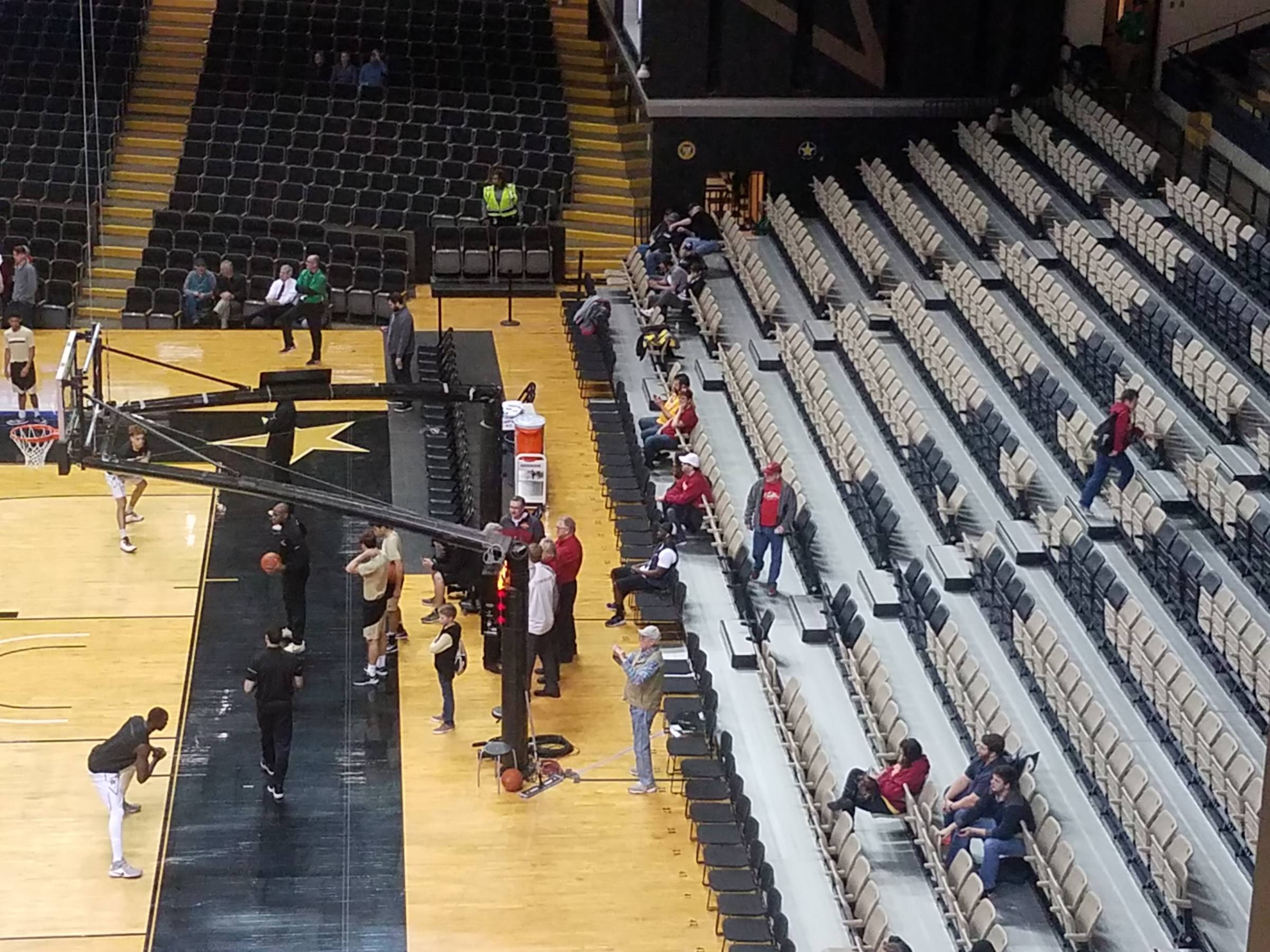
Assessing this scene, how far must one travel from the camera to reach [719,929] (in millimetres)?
15172

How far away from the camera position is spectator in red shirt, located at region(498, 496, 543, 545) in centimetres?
1852

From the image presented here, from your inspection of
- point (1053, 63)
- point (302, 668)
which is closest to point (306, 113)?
point (1053, 63)

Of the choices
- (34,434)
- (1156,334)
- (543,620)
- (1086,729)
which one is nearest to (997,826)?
(1086,729)

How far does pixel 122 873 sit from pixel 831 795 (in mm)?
5235

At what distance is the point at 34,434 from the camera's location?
70.3 feet

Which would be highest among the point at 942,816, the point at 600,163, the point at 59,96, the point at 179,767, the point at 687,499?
the point at 59,96

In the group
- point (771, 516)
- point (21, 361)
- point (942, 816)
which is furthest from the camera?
point (21, 361)

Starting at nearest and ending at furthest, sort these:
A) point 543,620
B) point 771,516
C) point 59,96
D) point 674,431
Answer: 1. point 543,620
2. point 771,516
3. point 674,431
4. point 59,96

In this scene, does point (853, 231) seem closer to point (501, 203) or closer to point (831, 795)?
point (501, 203)

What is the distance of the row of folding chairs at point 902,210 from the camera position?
85.6 feet

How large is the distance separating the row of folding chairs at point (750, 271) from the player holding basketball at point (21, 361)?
28.2ft

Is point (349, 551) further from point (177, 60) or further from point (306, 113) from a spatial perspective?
point (177, 60)

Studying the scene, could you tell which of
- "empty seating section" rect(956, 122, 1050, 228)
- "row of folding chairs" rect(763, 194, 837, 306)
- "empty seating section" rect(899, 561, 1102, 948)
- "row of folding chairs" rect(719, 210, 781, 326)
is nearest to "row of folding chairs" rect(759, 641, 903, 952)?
"empty seating section" rect(899, 561, 1102, 948)

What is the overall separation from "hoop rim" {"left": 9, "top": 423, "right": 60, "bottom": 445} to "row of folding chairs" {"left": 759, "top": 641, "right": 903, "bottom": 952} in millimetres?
7173
